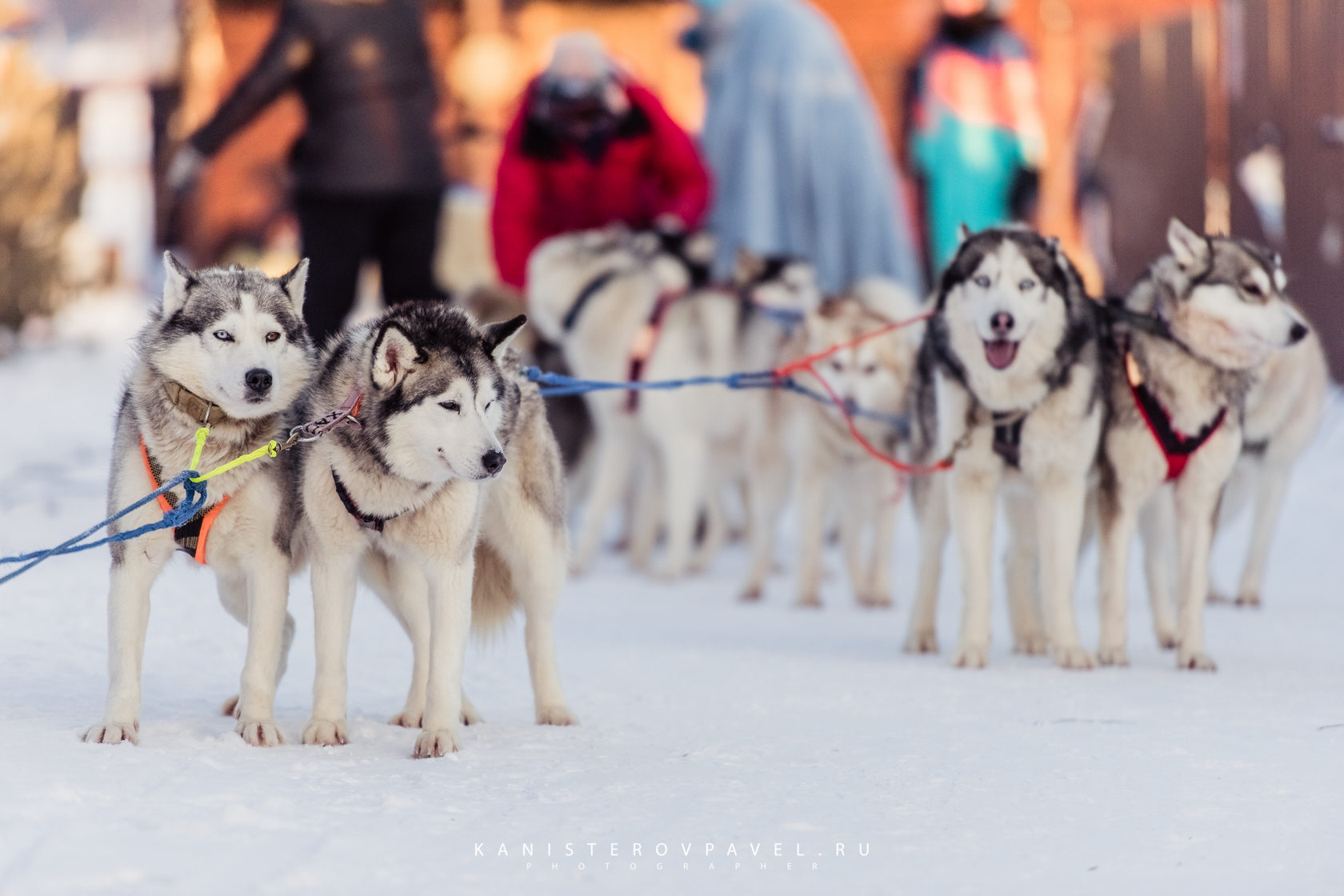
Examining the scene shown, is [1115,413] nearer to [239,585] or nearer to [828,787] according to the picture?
[828,787]

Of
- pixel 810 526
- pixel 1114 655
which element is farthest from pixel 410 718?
pixel 810 526

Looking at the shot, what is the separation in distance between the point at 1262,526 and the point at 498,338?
3451 mm

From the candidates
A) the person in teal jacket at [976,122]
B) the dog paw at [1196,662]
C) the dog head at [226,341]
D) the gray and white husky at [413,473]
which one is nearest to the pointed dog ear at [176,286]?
the dog head at [226,341]

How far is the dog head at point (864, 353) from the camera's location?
5.73 m

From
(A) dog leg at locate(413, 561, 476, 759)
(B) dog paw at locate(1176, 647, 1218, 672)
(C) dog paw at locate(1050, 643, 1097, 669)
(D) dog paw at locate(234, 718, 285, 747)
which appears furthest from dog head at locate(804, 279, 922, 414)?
(D) dog paw at locate(234, 718, 285, 747)

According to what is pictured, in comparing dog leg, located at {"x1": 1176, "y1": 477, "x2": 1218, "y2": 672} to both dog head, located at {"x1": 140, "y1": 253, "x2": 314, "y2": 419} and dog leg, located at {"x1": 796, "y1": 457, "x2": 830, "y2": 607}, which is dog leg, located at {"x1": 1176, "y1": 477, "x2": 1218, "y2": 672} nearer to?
dog leg, located at {"x1": 796, "y1": 457, "x2": 830, "y2": 607}

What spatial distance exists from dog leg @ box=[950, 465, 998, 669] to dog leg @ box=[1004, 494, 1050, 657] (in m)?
0.30

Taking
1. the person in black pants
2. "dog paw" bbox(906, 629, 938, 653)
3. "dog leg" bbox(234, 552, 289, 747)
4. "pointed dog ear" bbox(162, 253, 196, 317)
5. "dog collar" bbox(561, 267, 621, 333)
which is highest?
the person in black pants

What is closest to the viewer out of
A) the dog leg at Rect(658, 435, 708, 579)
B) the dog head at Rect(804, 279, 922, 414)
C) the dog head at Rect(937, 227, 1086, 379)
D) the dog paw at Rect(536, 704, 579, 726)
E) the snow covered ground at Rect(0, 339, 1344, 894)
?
the snow covered ground at Rect(0, 339, 1344, 894)

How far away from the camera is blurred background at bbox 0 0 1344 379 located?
9820 mm

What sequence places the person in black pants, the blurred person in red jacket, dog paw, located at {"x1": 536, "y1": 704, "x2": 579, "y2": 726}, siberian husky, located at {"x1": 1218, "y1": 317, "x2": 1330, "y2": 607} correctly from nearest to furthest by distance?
dog paw, located at {"x1": 536, "y1": 704, "x2": 579, "y2": 726} → siberian husky, located at {"x1": 1218, "y1": 317, "x2": 1330, "y2": 607} → the person in black pants → the blurred person in red jacket

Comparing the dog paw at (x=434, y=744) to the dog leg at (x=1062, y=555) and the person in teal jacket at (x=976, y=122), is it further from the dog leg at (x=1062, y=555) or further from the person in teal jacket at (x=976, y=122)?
the person in teal jacket at (x=976, y=122)

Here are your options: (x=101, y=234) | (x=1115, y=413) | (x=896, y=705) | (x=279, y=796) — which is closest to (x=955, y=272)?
(x=1115, y=413)

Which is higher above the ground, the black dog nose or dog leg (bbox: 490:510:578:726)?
the black dog nose
